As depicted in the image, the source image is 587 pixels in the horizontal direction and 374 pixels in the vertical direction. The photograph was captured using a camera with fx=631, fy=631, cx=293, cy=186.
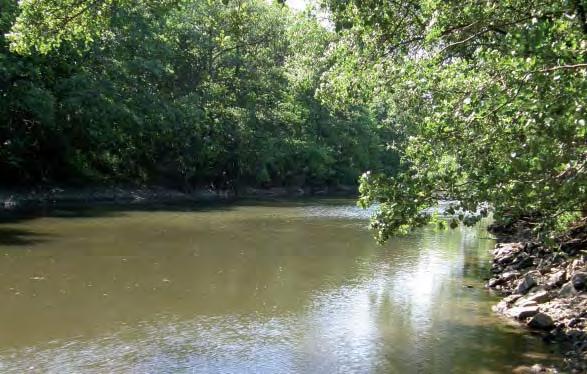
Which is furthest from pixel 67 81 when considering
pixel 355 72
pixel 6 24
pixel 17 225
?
pixel 355 72

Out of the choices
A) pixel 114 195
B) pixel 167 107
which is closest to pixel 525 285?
pixel 167 107

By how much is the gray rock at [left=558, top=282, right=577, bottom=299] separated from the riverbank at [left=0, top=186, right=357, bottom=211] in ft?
86.9

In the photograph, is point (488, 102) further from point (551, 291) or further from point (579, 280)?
point (551, 291)

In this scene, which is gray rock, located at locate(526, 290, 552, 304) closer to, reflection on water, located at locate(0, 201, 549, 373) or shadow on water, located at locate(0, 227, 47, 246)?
reflection on water, located at locate(0, 201, 549, 373)

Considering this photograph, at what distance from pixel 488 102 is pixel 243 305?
317 inches

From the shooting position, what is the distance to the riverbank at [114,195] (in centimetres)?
3350

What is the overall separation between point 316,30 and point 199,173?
1294 inches

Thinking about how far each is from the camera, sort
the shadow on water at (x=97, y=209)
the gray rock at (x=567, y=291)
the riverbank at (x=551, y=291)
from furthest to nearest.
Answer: the shadow on water at (x=97, y=209) < the gray rock at (x=567, y=291) < the riverbank at (x=551, y=291)

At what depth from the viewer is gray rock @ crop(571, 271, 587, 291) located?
41.9ft

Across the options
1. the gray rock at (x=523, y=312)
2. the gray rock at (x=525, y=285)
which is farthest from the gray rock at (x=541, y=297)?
the gray rock at (x=525, y=285)

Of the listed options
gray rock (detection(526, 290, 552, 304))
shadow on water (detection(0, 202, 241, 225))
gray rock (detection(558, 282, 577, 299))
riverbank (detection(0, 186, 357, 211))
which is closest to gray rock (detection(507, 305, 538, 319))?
gray rock (detection(526, 290, 552, 304))

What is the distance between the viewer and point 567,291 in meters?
12.8

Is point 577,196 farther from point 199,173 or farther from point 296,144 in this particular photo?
point 296,144

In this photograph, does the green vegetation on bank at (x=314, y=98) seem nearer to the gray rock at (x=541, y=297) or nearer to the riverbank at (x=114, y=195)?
the riverbank at (x=114, y=195)
